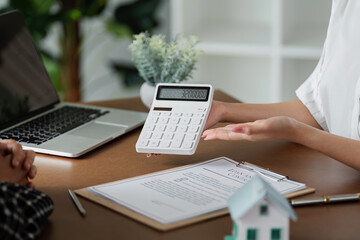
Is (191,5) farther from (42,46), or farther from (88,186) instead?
(88,186)

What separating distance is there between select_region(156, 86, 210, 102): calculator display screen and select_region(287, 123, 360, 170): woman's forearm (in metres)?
0.23

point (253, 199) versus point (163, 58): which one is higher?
point (163, 58)

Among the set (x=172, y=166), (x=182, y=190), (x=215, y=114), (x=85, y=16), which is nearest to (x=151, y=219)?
(x=182, y=190)

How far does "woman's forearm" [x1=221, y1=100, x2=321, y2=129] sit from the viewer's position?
1.36m

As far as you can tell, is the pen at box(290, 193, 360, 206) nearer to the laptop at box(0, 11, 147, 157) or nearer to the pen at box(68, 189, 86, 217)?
the pen at box(68, 189, 86, 217)

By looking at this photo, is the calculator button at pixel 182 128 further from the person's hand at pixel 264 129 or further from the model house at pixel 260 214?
the model house at pixel 260 214

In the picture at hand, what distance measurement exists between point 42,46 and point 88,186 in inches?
95.6

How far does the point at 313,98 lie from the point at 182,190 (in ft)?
1.94

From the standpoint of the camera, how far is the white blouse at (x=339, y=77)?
1.35 metres

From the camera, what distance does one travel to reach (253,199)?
72 centimetres

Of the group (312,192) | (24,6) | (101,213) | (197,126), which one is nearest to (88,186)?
(101,213)

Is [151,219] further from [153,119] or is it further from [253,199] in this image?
[153,119]

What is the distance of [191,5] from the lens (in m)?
3.01

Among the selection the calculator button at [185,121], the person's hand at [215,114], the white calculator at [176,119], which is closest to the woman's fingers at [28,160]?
the white calculator at [176,119]
